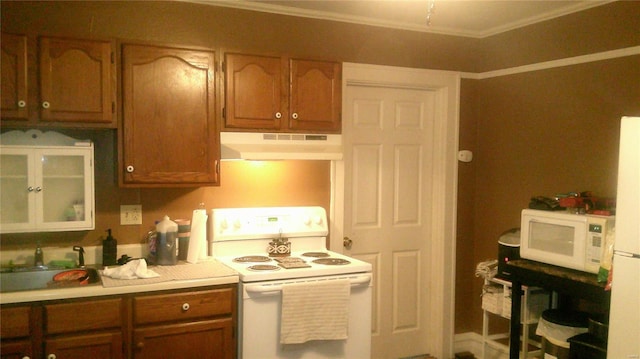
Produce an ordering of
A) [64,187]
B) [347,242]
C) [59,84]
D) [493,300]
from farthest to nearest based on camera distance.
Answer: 1. [347,242]
2. [493,300]
3. [64,187]
4. [59,84]

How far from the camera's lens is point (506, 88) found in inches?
152

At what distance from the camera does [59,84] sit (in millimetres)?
2660

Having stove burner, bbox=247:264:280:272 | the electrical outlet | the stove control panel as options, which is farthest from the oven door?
the electrical outlet

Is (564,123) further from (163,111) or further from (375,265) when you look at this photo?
(163,111)

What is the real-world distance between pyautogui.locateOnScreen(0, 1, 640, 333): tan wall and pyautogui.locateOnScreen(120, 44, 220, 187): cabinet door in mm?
236

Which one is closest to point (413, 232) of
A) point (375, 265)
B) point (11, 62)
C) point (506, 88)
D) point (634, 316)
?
point (375, 265)

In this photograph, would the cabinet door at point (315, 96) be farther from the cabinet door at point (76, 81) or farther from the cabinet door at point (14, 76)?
the cabinet door at point (14, 76)

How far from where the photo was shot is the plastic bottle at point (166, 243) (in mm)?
2963

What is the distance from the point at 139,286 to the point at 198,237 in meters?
0.56

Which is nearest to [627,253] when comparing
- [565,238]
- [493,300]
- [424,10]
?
[565,238]

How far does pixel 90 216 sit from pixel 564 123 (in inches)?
117

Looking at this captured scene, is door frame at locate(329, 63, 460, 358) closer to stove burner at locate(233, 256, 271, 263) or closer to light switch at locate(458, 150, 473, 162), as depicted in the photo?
light switch at locate(458, 150, 473, 162)

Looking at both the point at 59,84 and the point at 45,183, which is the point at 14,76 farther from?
the point at 45,183

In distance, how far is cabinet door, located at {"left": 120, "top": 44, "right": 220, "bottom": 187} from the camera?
111 inches
